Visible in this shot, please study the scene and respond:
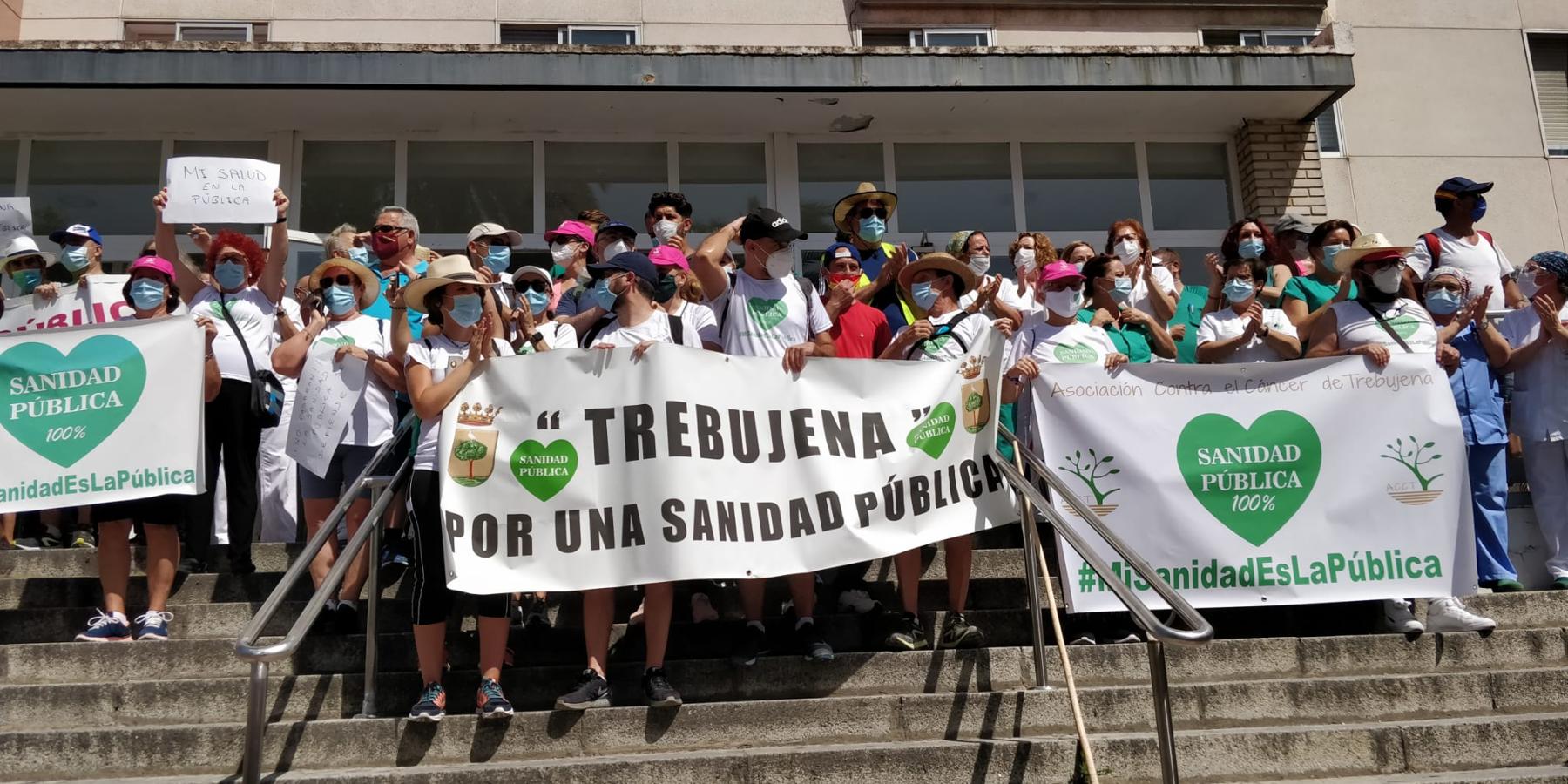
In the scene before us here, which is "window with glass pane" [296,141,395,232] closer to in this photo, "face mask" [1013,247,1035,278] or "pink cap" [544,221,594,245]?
"pink cap" [544,221,594,245]

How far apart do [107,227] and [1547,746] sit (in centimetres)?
1210

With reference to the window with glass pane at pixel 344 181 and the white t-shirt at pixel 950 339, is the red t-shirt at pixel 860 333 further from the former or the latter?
the window with glass pane at pixel 344 181

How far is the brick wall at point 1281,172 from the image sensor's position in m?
12.4

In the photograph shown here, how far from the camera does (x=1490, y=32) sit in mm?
13930

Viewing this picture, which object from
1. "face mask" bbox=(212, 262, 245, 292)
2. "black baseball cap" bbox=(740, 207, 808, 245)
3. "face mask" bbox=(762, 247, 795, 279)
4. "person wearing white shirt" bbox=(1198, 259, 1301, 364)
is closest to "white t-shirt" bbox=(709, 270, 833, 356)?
"face mask" bbox=(762, 247, 795, 279)

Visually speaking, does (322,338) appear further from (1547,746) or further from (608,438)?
(1547,746)

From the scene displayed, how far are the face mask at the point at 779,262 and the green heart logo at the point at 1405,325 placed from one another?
11.5ft

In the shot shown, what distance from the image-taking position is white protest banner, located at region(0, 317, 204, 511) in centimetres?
644

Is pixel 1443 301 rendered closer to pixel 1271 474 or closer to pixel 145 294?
pixel 1271 474

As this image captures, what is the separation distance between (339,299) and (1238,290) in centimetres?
528

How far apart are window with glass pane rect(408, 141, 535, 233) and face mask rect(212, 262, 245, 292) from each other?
4746mm

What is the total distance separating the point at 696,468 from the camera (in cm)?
567

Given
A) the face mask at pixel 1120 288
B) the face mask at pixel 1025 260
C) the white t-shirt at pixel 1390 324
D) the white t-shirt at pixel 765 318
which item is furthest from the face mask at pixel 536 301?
the white t-shirt at pixel 1390 324

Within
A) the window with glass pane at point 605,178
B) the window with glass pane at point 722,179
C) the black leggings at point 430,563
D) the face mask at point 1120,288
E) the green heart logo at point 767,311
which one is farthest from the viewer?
the window with glass pane at point 722,179
